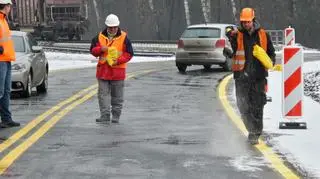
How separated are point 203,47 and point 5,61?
13751 mm

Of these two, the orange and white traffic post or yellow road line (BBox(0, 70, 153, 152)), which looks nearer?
yellow road line (BBox(0, 70, 153, 152))

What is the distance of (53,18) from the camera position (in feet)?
150

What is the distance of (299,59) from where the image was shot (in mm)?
10352

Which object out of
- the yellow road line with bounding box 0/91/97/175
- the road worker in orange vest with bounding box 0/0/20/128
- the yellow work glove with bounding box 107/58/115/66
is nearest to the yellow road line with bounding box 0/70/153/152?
the yellow road line with bounding box 0/91/97/175

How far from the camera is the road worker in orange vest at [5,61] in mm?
10695

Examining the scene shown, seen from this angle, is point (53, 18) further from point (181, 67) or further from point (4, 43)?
point (4, 43)

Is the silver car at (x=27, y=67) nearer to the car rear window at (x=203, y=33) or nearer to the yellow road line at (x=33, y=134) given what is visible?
the yellow road line at (x=33, y=134)

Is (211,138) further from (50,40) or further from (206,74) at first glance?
(50,40)

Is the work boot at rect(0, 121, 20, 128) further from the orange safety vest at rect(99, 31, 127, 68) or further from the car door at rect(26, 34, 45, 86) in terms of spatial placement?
the car door at rect(26, 34, 45, 86)

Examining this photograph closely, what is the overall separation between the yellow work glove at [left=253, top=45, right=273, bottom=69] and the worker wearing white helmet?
2.71 meters

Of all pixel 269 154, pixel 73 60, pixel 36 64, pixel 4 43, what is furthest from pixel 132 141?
pixel 73 60

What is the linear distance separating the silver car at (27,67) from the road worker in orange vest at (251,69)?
22.4ft

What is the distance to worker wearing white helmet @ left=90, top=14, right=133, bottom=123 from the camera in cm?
1138

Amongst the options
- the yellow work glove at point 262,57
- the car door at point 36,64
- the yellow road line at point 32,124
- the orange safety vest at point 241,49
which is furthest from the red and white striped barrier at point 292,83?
the car door at point 36,64
